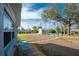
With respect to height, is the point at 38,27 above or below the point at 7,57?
above

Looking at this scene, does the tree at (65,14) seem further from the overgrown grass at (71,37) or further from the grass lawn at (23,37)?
the grass lawn at (23,37)

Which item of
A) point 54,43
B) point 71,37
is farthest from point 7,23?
point 71,37

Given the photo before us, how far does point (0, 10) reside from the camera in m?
2.71

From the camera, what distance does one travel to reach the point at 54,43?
3.15 metres

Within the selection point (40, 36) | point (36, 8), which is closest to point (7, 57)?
point (40, 36)

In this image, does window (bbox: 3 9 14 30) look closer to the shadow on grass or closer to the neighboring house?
the neighboring house

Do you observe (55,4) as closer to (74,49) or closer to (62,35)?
(62,35)

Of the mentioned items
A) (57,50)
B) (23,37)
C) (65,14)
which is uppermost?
(65,14)

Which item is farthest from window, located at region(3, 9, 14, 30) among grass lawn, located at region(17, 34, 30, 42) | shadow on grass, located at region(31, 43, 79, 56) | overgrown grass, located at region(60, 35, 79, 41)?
overgrown grass, located at region(60, 35, 79, 41)

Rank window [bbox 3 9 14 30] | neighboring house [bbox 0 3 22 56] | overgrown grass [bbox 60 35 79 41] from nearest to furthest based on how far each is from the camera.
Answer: neighboring house [bbox 0 3 22 56] < window [bbox 3 9 14 30] < overgrown grass [bbox 60 35 79 41]

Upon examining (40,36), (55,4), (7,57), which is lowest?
(7,57)

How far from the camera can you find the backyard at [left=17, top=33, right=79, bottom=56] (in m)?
3.10

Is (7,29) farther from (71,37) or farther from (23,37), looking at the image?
(71,37)

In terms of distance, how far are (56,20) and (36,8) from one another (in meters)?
0.31
